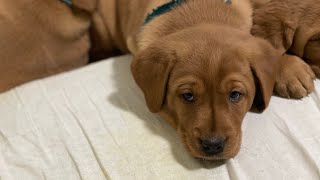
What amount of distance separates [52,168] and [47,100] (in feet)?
1.29

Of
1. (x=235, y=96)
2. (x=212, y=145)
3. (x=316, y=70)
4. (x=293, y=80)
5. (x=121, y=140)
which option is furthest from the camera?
(x=316, y=70)

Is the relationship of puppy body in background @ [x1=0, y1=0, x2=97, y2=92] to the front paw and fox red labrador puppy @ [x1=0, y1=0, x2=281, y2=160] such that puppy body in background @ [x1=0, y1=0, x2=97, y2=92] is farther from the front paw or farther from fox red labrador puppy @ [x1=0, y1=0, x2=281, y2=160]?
the front paw

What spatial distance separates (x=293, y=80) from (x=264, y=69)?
0.78ft

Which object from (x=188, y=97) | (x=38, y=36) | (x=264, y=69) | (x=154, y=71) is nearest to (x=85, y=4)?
(x=38, y=36)

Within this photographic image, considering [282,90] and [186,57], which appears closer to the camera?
[186,57]

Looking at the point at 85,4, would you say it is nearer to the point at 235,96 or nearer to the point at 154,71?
the point at 154,71

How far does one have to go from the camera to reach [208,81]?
1537mm

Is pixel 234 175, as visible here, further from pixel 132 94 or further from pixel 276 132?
pixel 132 94

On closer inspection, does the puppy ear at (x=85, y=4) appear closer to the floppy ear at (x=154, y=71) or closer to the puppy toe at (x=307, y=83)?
the floppy ear at (x=154, y=71)

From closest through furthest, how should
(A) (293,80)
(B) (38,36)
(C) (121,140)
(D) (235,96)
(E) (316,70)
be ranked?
(D) (235,96) < (C) (121,140) < (A) (293,80) < (E) (316,70) < (B) (38,36)

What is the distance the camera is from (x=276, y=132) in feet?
5.44

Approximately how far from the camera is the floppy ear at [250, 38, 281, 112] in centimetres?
160

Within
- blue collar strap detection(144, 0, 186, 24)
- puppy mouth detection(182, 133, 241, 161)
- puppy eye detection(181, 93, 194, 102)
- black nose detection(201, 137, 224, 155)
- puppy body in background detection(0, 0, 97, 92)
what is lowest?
puppy body in background detection(0, 0, 97, 92)

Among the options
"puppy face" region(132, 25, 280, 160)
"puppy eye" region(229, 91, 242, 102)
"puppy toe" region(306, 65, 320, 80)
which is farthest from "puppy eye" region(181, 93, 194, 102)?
"puppy toe" region(306, 65, 320, 80)
